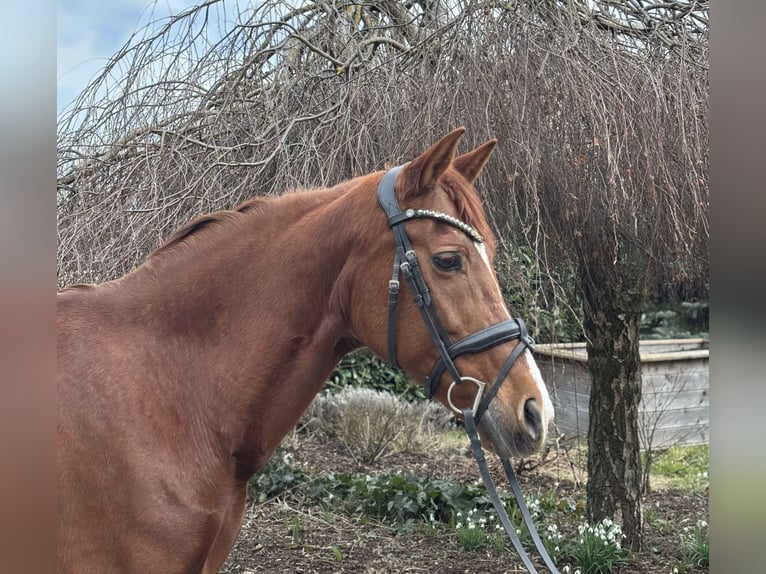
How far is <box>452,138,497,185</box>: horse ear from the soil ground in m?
1.96

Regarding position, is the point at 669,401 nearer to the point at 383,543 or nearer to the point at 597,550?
the point at 597,550

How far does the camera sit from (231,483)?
4.70 feet

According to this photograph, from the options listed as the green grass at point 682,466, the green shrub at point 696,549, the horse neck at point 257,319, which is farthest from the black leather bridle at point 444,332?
the green grass at point 682,466

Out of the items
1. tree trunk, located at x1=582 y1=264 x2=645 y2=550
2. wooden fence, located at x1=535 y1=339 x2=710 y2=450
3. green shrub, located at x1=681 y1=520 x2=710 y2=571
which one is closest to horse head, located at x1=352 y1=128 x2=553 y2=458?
tree trunk, located at x1=582 y1=264 x2=645 y2=550

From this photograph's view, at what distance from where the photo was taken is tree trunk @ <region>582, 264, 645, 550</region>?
2859 millimetres

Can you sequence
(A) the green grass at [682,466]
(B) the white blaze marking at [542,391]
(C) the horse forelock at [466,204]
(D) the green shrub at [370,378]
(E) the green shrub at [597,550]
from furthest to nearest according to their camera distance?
(D) the green shrub at [370,378], (A) the green grass at [682,466], (E) the green shrub at [597,550], (C) the horse forelock at [466,204], (B) the white blaze marking at [542,391]

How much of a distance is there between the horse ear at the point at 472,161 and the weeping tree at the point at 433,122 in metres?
0.52

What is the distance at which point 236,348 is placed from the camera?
1421 mm

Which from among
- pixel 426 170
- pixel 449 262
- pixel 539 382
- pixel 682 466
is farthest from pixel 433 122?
pixel 682 466

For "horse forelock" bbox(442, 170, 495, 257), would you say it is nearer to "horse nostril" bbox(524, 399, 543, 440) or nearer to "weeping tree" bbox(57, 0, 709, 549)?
"horse nostril" bbox(524, 399, 543, 440)

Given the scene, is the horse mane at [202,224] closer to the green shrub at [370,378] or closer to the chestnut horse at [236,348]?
the chestnut horse at [236,348]

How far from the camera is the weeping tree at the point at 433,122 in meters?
2.05

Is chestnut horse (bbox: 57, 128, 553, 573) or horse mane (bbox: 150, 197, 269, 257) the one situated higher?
horse mane (bbox: 150, 197, 269, 257)
